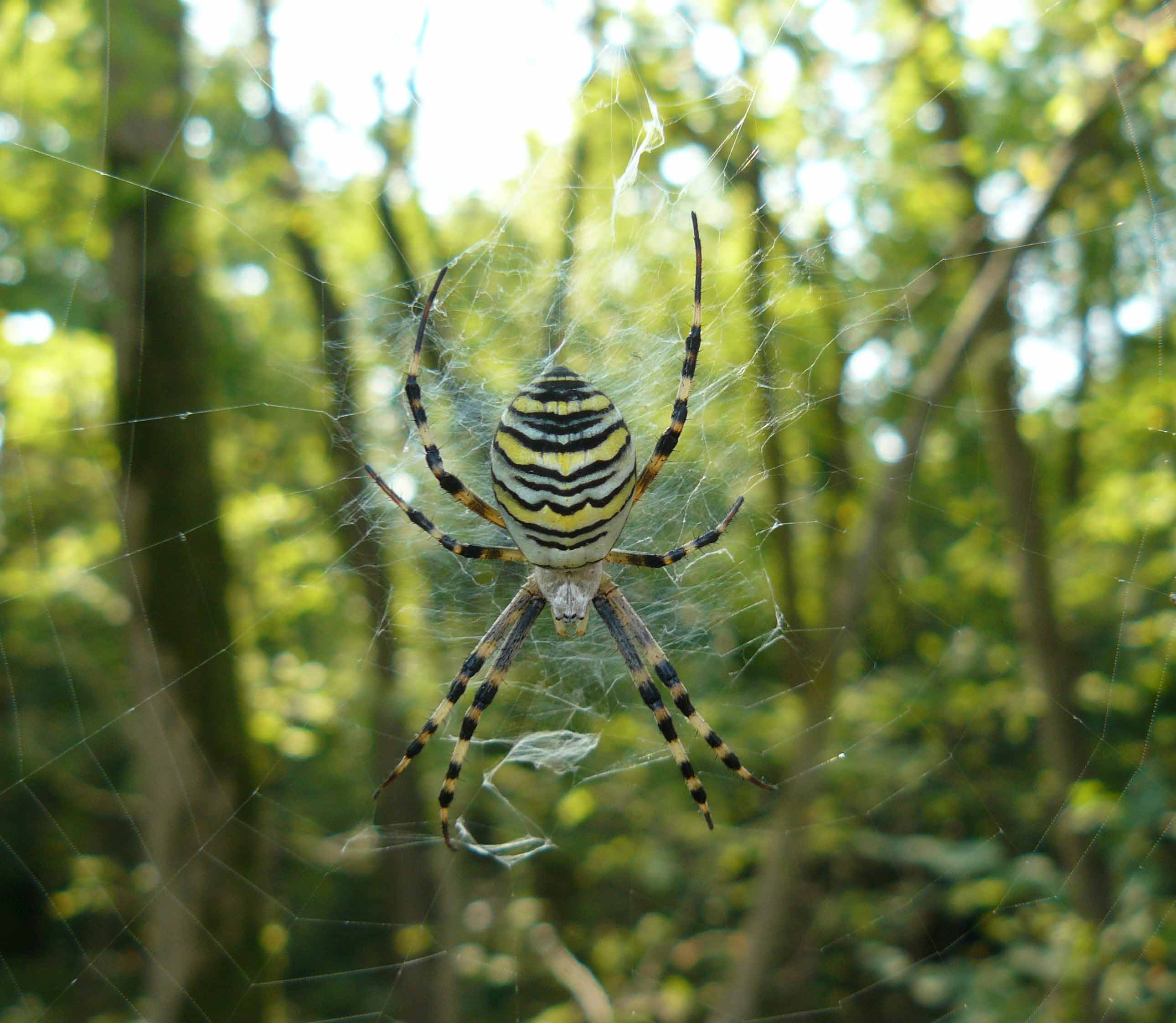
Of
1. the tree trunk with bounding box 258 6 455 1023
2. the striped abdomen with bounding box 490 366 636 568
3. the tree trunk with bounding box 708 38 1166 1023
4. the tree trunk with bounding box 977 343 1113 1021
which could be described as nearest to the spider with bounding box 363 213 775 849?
the striped abdomen with bounding box 490 366 636 568

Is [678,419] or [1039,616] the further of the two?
[1039,616]

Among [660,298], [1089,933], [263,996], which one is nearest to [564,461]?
[660,298]

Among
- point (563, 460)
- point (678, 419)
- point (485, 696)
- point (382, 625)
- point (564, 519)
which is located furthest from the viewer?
point (382, 625)

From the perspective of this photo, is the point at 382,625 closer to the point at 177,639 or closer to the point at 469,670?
the point at 469,670

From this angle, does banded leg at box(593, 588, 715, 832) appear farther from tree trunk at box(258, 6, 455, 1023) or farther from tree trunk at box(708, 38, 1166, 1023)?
tree trunk at box(708, 38, 1166, 1023)

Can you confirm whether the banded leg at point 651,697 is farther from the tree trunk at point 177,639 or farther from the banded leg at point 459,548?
the tree trunk at point 177,639

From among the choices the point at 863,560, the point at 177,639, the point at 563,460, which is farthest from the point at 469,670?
the point at 177,639
